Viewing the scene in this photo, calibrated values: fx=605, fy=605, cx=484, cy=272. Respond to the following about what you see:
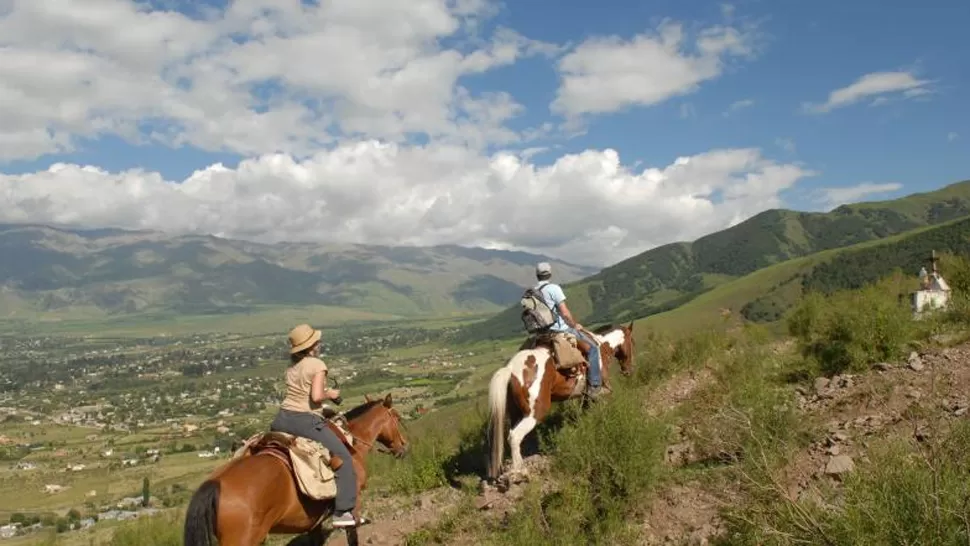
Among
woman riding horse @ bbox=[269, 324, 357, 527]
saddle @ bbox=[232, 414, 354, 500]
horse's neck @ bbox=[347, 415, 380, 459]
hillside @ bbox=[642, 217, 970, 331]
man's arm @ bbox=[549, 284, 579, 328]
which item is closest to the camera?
saddle @ bbox=[232, 414, 354, 500]

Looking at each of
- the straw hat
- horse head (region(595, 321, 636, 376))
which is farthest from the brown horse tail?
horse head (region(595, 321, 636, 376))

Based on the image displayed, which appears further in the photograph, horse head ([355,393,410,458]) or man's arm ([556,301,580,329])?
man's arm ([556,301,580,329])

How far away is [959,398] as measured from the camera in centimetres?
896

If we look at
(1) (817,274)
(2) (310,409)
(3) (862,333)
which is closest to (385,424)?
(2) (310,409)

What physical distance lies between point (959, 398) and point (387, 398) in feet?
29.2

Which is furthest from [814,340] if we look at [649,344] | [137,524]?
[137,524]

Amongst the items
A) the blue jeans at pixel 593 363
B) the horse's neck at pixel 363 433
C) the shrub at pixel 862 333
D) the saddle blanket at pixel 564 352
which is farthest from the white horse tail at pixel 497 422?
the shrub at pixel 862 333

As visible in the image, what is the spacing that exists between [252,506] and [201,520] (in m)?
0.60

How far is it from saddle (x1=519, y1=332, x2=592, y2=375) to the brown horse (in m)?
4.09

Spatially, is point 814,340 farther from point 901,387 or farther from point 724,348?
point 901,387

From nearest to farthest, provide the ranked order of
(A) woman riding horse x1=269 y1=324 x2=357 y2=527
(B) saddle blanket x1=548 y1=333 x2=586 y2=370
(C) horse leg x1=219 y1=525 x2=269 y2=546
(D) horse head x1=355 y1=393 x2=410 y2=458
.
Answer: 1. (C) horse leg x1=219 y1=525 x2=269 y2=546
2. (A) woman riding horse x1=269 y1=324 x2=357 y2=527
3. (D) horse head x1=355 y1=393 x2=410 y2=458
4. (B) saddle blanket x1=548 y1=333 x2=586 y2=370

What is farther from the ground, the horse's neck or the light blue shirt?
the light blue shirt

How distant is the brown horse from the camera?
6.83m

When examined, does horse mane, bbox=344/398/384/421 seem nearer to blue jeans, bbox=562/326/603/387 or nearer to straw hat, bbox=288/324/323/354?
straw hat, bbox=288/324/323/354
